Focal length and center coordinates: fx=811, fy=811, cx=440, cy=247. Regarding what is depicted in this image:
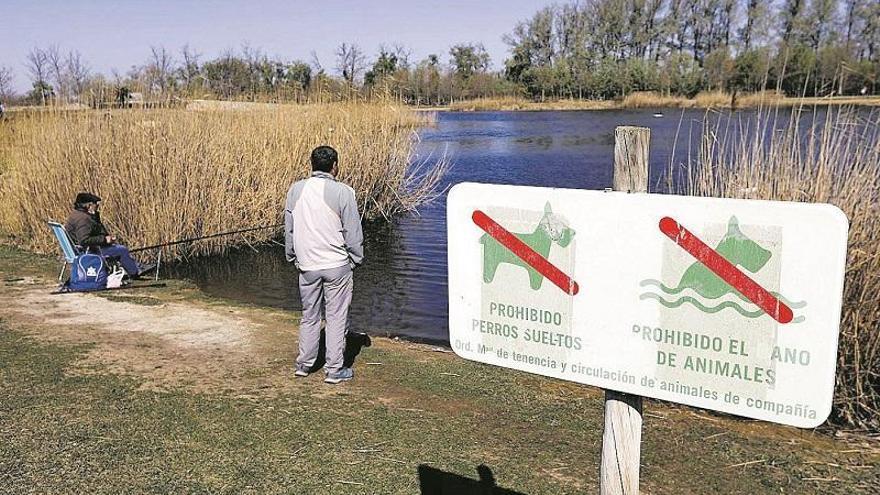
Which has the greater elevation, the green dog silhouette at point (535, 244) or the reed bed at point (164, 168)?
the green dog silhouette at point (535, 244)

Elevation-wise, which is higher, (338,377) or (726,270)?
(726,270)

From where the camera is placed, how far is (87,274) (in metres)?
9.12

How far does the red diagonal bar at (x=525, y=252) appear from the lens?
2.45 metres

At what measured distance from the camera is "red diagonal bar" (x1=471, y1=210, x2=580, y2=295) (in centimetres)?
245

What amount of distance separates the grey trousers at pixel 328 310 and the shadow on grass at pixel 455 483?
1558 mm

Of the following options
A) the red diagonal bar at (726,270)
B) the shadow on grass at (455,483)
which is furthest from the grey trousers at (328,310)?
the red diagonal bar at (726,270)

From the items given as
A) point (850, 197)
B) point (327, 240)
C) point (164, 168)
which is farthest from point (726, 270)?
point (164, 168)

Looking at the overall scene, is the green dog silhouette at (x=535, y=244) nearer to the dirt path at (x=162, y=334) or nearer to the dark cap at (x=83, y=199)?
the dirt path at (x=162, y=334)

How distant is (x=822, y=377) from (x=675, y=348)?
0.38 metres

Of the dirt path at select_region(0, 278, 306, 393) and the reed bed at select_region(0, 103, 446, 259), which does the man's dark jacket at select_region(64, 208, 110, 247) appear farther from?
the reed bed at select_region(0, 103, 446, 259)

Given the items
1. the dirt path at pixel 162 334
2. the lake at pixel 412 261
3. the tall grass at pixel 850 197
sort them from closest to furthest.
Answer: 1. the tall grass at pixel 850 197
2. the dirt path at pixel 162 334
3. the lake at pixel 412 261

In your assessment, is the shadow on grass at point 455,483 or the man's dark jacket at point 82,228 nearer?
the shadow on grass at point 455,483

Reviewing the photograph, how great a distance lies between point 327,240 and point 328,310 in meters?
0.57

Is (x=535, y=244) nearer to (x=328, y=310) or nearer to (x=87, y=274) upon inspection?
(x=328, y=310)
